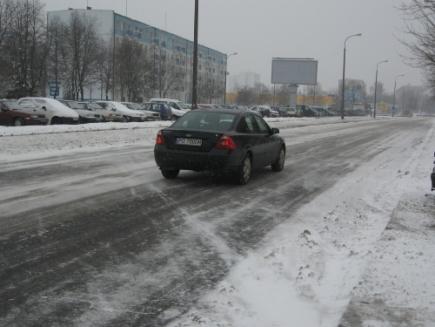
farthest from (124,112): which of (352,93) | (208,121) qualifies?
(352,93)

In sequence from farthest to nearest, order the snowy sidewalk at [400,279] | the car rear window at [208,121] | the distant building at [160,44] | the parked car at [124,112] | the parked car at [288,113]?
the distant building at [160,44] → the parked car at [288,113] → the parked car at [124,112] → the car rear window at [208,121] → the snowy sidewalk at [400,279]

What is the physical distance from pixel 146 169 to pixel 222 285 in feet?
24.4

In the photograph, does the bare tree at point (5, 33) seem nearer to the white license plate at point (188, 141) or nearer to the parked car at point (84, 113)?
the parked car at point (84, 113)

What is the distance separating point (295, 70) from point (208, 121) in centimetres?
9075

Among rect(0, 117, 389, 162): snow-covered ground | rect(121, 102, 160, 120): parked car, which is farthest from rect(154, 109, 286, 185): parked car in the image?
rect(121, 102, 160, 120): parked car

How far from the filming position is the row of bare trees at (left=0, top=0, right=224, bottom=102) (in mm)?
43188

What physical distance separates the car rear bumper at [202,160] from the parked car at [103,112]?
26.1 meters

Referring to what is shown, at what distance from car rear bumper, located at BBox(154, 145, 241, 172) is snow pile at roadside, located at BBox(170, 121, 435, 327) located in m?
1.87

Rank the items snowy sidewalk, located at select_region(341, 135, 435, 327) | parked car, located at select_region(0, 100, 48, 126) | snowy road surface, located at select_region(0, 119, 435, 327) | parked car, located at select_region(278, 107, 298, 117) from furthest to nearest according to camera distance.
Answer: parked car, located at select_region(278, 107, 298, 117) → parked car, located at select_region(0, 100, 48, 126) → snowy road surface, located at select_region(0, 119, 435, 327) → snowy sidewalk, located at select_region(341, 135, 435, 327)

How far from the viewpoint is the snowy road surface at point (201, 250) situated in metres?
3.99

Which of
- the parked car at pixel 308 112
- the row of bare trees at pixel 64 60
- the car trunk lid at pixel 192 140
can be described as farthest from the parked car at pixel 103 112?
the parked car at pixel 308 112

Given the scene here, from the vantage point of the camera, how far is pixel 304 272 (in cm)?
491

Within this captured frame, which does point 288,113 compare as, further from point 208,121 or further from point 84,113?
point 208,121

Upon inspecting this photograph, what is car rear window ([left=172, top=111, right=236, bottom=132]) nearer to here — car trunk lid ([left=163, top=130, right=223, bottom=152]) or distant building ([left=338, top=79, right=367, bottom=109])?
car trunk lid ([left=163, top=130, right=223, bottom=152])
